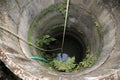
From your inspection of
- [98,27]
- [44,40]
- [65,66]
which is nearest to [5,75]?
[65,66]

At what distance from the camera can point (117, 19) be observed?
5.62m

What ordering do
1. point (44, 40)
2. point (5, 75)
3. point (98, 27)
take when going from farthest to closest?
point (44, 40) → point (98, 27) → point (5, 75)

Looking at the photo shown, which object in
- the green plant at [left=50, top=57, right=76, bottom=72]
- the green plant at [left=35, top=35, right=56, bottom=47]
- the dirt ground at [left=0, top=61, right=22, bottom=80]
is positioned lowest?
the dirt ground at [left=0, top=61, right=22, bottom=80]

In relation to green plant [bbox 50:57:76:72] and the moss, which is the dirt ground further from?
the moss

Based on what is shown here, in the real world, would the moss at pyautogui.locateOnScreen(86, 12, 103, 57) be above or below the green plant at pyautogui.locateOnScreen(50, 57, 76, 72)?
above

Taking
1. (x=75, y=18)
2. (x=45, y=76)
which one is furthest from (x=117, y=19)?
(x=45, y=76)

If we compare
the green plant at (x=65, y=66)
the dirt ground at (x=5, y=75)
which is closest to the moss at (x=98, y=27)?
the green plant at (x=65, y=66)

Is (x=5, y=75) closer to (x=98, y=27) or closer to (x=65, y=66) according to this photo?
(x=65, y=66)

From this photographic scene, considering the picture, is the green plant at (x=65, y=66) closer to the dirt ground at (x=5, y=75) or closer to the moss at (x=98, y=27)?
the moss at (x=98, y=27)

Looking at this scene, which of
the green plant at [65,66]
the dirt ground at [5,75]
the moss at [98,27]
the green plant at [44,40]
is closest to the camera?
the dirt ground at [5,75]

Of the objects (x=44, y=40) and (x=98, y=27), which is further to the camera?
(x=44, y=40)

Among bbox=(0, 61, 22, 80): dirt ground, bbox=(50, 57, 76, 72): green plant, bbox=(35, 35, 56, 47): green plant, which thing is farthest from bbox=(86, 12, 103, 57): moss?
bbox=(0, 61, 22, 80): dirt ground

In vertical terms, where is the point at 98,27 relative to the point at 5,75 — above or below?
above

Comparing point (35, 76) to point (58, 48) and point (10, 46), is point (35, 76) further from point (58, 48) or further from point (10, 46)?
point (58, 48)
